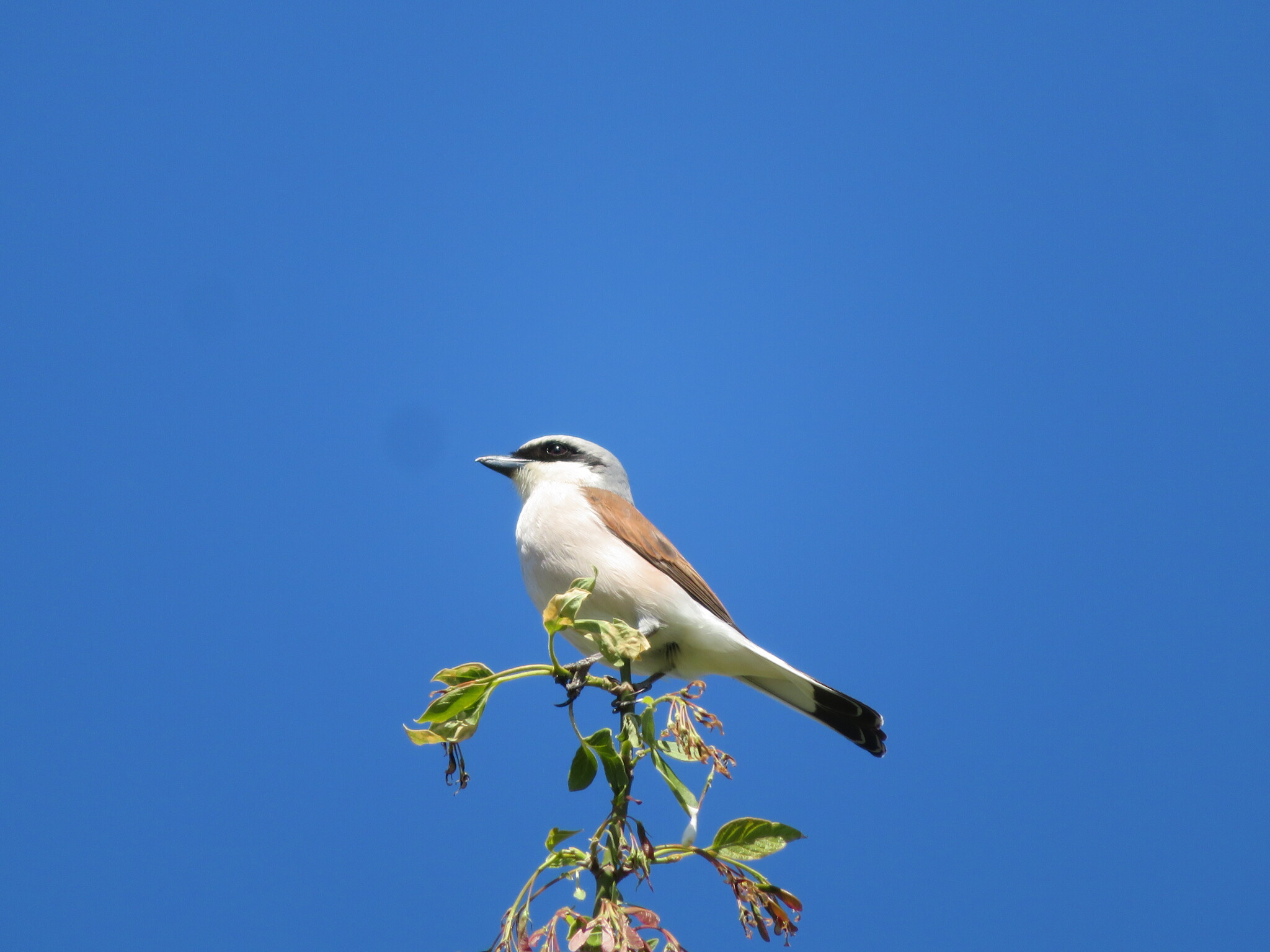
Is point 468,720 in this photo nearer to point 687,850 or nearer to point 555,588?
point 687,850

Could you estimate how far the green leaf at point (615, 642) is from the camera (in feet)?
7.85

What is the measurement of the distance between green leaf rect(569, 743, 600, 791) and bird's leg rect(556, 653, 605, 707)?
12cm

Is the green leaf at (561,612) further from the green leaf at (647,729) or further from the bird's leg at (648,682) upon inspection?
the bird's leg at (648,682)

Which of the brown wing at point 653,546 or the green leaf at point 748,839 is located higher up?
the brown wing at point 653,546

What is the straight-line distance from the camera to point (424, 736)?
89.0 inches

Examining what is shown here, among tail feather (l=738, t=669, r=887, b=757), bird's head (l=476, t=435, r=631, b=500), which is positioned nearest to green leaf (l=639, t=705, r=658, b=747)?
tail feather (l=738, t=669, r=887, b=757)

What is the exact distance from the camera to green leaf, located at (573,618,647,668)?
239cm

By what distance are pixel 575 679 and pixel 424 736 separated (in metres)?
0.50

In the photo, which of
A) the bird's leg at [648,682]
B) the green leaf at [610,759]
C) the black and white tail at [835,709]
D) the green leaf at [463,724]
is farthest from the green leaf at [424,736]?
the black and white tail at [835,709]

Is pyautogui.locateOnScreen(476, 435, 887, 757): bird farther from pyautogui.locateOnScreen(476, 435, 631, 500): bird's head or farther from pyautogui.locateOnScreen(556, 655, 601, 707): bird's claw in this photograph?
pyautogui.locateOnScreen(556, 655, 601, 707): bird's claw

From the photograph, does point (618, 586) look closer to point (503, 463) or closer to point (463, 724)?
point (503, 463)

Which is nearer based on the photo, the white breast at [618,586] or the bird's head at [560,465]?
the white breast at [618,586]

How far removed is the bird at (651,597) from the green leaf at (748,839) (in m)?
1.59

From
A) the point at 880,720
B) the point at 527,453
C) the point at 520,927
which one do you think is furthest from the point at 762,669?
the point at 520,927
